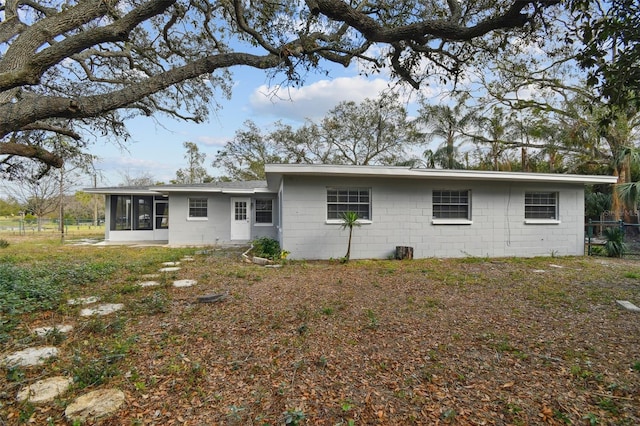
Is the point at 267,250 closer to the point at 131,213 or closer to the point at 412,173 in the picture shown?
the point at 412,173

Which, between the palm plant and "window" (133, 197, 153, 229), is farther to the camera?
"window" (133, 197, 153, 229)

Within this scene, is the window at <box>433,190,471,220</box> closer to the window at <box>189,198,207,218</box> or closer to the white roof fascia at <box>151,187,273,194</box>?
the white roof fascia at <box>151,187,273,194</box>

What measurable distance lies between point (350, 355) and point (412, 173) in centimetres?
678

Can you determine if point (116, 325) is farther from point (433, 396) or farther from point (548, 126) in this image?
point (548, 126)

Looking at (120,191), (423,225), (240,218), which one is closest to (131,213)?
(120,191)

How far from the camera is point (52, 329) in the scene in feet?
12.5

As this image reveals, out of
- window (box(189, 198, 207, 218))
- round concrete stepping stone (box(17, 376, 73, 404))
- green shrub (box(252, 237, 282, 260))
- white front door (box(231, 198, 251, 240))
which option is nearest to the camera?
round concrete stepping stone (box(17, 376, 73, 404))

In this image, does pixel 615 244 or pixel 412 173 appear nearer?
pixel 412 173

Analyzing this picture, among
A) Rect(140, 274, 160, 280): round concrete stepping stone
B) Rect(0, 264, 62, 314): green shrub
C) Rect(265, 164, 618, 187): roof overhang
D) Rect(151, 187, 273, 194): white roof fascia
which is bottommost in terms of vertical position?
Rect(140, 274, 160, 280): round concrete stepping stone

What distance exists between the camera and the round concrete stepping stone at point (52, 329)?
3655mm

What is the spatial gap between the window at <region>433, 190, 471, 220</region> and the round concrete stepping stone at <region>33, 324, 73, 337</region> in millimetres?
9083

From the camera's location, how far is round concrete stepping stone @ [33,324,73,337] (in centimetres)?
366

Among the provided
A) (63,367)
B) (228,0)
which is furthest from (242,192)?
(63,367)

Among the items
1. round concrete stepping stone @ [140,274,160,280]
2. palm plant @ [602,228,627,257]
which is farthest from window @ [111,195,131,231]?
palm plant @ [602,228,627,257]
